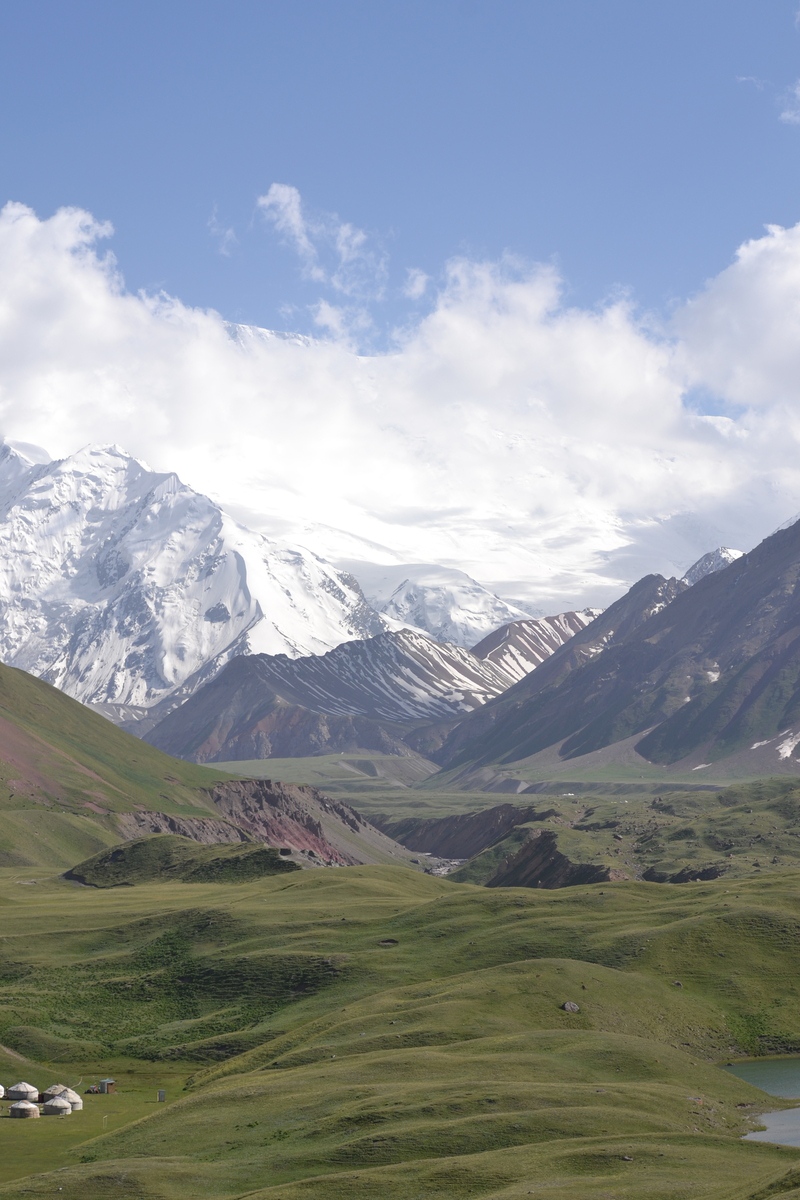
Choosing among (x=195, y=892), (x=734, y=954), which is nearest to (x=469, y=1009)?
(x=734, y=954)

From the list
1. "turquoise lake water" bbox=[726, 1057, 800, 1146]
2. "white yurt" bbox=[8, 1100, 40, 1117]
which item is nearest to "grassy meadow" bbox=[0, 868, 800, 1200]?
"white yurt" bbox=[8, 1100, 40, 1117]

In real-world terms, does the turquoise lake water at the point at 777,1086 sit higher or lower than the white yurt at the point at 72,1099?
lower

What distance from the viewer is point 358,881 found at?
18100 cm

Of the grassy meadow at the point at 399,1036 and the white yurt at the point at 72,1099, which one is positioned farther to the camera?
the white yurt at the point at 72,1099

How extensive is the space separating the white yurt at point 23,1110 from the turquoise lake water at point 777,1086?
47789mm

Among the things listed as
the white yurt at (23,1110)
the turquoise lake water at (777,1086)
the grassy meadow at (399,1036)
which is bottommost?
the turquoise lake water at (777,1086)

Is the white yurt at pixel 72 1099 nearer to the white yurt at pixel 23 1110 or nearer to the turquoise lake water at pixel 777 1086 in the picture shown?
the white yurt at pixel 23 1110

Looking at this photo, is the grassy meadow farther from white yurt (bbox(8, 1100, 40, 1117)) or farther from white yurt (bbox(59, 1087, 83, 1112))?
white yurt (bbox(8, 1100, 40, 1117))

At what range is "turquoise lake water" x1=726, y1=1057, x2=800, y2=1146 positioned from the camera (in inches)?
3354

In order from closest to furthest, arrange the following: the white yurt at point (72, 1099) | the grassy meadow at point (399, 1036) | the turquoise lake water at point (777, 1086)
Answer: the grassy meadow at point (399, 1036) < the turquoise lake water at point (777, 1086) < the white yurt at point (72, 1099)

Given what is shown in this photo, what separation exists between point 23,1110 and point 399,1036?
86.9 feet

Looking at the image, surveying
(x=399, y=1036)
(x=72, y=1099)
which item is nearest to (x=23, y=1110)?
(x=72, y=1099)

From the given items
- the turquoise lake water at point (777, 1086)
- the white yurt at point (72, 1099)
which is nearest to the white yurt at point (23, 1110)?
the white yurt at point (72, 1099)

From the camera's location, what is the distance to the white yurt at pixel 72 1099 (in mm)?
99375
